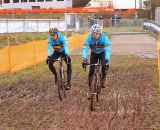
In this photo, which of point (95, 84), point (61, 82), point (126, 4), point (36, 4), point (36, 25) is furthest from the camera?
point (36, 4)

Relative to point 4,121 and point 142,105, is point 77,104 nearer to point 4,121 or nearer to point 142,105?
point 142,105

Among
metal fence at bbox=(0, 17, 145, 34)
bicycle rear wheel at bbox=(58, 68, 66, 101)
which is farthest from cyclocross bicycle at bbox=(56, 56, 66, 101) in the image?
metal fence at bbox=(0, 17, 145, 34)

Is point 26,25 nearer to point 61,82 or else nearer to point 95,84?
point 61,82

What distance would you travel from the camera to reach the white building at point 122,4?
313 feet

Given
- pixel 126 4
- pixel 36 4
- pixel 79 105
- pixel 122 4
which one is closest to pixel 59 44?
pixel 79 105

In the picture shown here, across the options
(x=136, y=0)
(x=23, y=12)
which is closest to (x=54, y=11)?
(x=23, y=12)

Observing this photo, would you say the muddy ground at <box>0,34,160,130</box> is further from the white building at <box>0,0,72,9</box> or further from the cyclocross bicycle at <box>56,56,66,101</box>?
the white building at <box>0,0,72,9</box>


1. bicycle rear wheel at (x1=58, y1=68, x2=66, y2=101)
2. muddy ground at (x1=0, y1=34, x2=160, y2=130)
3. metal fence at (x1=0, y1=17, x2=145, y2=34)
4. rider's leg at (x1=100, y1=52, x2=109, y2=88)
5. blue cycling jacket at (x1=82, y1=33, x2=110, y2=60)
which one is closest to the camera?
muddy ground at (x1=0, y1=34, x2=160, y2=130)

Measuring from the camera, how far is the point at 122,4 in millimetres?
99000

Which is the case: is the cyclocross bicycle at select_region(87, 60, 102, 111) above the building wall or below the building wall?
below

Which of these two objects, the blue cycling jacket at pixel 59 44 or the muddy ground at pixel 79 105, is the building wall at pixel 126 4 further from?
the blue cycling jacket at pixel 59 44

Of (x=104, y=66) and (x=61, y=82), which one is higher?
(x=104, y=66)

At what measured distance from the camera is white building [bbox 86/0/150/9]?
→ 95.4 m

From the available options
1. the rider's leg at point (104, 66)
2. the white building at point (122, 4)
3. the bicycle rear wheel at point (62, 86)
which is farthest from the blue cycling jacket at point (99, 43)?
the white building at point (122, 4)
